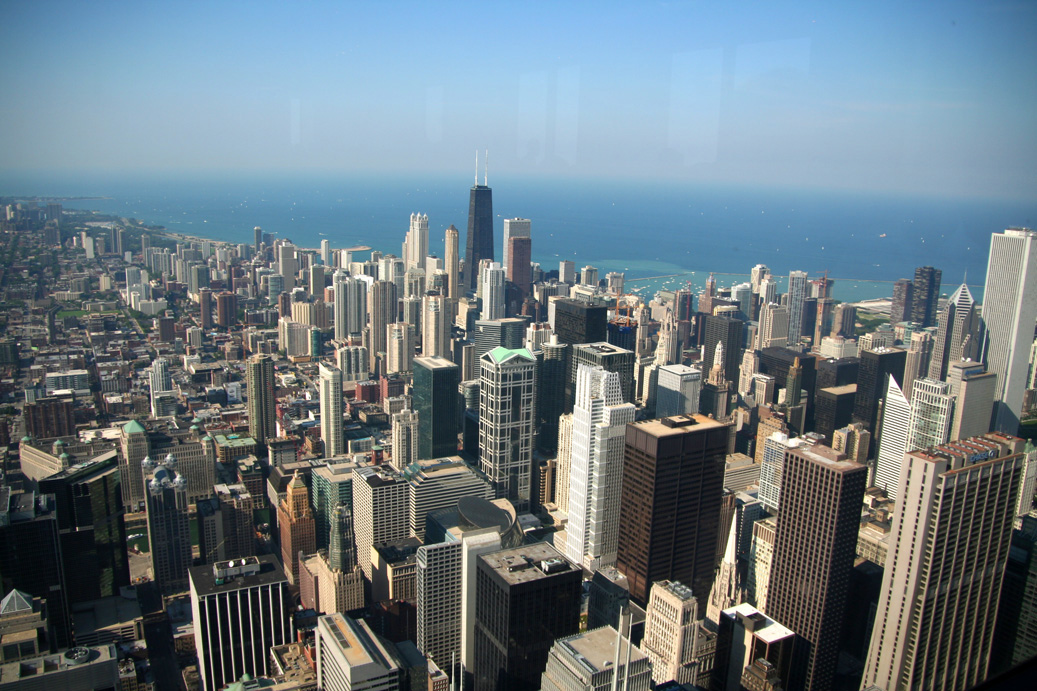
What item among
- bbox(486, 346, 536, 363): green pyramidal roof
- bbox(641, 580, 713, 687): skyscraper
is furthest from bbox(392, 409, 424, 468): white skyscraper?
bbox(641, 580, 713, 687): skyscraper

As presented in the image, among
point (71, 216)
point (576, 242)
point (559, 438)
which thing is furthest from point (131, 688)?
point (576, 242)

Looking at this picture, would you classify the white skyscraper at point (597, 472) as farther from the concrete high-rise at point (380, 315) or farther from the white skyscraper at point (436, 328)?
the concrete high-rise at point (380, 315)

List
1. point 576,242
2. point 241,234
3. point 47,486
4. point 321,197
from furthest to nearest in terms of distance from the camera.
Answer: point 576,242, point 241,234, point 321,197, point 47,486

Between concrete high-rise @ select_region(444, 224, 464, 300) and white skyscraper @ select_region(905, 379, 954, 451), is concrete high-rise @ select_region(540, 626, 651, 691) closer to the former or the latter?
white skyscraper @ select_region(905, 379, 954, 451)

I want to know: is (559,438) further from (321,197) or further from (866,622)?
(321,197)

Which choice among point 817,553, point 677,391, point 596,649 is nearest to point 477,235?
point 677,391

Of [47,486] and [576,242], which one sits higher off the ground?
[576,242]

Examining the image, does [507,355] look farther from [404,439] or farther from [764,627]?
[764,627]
